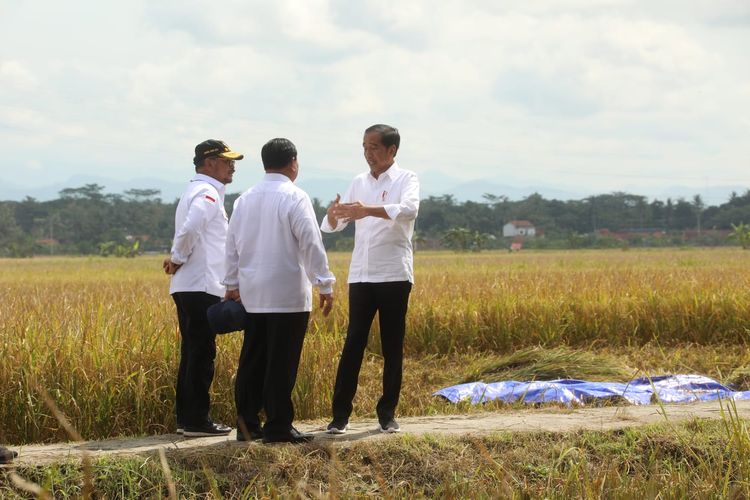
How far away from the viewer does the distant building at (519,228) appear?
3483 inches

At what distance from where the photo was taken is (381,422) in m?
5.28

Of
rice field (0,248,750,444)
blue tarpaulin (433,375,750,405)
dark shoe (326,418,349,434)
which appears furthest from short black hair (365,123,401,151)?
blue tarpaulin (433,375,750,405)

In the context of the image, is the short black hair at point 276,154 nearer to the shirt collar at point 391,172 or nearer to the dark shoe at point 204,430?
the shirt collar at point 391,172

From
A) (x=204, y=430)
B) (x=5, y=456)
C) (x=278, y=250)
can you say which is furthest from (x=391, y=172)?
(x=5, y=456)

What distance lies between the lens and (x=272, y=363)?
486 cm

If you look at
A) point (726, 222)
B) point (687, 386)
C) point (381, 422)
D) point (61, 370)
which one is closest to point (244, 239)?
point (381, 422)

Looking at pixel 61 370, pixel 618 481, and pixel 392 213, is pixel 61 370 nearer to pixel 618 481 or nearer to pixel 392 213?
pixel 392 213

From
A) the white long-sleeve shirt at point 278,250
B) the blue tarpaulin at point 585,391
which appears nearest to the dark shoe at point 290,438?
the white long-sleeve shirt at point 278,250

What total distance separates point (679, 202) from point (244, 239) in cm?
9610

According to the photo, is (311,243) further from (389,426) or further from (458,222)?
(458,222)

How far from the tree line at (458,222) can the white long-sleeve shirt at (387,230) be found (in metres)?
47.1

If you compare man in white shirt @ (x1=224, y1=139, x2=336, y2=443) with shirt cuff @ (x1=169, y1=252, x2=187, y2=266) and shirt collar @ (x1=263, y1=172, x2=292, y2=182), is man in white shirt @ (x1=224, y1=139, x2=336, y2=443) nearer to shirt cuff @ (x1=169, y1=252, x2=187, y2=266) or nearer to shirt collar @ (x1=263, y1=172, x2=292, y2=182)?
shirt collar @ (x1=263, y1=172, x2=292, y2=182)

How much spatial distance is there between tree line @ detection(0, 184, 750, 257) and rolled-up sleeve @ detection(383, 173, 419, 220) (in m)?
47.2

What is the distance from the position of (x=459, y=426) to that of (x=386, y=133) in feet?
5.89
